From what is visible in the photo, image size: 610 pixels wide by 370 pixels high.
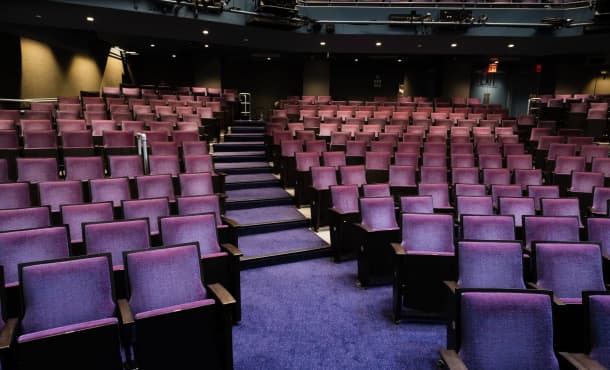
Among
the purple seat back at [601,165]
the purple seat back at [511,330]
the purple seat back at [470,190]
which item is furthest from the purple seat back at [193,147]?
the purple seat back at [601,165]

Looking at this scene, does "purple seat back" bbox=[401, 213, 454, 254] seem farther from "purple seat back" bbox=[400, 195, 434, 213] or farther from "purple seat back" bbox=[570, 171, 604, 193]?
"purple seat back" bbox=[570, 171, 604, 193]

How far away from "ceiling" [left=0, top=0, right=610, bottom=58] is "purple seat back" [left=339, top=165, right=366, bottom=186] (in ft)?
10.9

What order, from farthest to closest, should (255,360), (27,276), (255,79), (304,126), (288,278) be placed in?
(255,79)
(304,126)
(288,278)
(255,360)
(27,276)

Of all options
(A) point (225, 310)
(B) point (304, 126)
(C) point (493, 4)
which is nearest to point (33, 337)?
(A) point (225, 310)

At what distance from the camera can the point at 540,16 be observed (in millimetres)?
6020

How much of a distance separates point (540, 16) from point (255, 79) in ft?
18.5

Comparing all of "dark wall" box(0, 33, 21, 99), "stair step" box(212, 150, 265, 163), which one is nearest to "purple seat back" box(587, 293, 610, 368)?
"stair step" box(212, 150, 265, 163)

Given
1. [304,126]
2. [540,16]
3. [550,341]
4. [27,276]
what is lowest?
[550,341]

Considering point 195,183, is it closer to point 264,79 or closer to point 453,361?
point 453,361

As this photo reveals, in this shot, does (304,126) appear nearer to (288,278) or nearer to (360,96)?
(288,278)

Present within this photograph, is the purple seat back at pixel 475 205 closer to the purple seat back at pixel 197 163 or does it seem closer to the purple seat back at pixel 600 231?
the purple seat back at pixel 600 231

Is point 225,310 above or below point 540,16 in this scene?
below

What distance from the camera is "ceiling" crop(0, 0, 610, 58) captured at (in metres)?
4.78

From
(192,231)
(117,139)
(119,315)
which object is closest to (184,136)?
(117,139)
